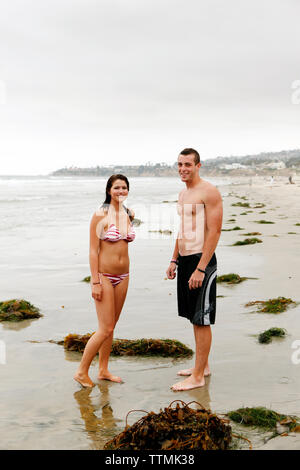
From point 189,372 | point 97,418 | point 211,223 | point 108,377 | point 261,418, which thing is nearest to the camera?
point 261,418

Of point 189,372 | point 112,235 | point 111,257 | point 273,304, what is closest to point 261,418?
point 189,372

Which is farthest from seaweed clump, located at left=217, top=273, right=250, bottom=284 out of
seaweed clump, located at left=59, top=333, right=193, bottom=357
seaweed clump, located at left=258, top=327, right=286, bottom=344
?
seaweed clump, located at left=59, top=333, right=193, bottom=357

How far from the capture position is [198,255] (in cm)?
418

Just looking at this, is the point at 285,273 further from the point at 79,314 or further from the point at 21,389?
the point at 21,389

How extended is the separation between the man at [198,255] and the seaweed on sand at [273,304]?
2148mm

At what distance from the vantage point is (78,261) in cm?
1015

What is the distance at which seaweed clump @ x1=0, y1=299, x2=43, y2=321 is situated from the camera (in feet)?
20.1

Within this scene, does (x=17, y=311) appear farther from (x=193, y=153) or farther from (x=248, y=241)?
(x=248, y=241)

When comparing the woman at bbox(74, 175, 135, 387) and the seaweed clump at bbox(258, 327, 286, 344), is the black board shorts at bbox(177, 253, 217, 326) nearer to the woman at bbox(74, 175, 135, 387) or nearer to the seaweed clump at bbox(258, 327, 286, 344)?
the woman at bbox(74, 175, 135, 387)

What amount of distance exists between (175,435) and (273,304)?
3516 millimetres

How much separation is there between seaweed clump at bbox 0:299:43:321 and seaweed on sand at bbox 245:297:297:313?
2.98 meters

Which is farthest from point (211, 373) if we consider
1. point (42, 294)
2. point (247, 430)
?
point (42, 294)

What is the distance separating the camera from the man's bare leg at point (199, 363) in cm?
410
